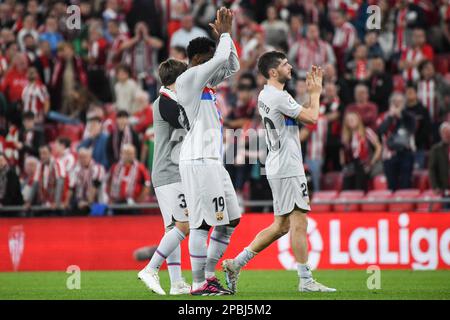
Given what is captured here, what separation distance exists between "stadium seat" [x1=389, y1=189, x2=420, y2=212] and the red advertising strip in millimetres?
751

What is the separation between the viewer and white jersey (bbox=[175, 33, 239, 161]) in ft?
35.9

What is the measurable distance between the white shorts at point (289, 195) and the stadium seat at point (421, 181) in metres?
7.43

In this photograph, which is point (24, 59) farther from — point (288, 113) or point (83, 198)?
point (288, 113)

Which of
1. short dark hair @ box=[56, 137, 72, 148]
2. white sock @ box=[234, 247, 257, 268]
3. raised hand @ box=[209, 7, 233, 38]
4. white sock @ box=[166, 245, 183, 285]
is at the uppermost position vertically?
raised hand @ box=[209, 7, 233, 38]

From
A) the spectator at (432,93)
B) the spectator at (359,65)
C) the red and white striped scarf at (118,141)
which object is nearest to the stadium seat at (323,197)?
the spectator at (432,93)

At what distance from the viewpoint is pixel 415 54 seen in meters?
21.3

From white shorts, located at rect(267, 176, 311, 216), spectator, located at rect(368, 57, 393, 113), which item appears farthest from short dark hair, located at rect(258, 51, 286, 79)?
spectator, located at rect(368, 57, 393, 113)

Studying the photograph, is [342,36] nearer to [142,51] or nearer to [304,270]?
[142,51]

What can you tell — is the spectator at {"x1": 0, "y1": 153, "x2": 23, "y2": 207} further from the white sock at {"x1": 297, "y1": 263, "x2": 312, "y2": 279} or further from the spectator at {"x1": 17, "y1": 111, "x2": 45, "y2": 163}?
the white sock at {"x1": 297, "y1": 263, "x2": 312, "y2": 279}

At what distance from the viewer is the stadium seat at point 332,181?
19.4 m

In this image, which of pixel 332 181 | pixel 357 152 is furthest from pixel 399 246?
pixel 332 181

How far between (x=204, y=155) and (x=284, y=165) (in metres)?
1.17

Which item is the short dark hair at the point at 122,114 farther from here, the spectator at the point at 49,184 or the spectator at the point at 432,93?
the spectator at the point at 432,93
